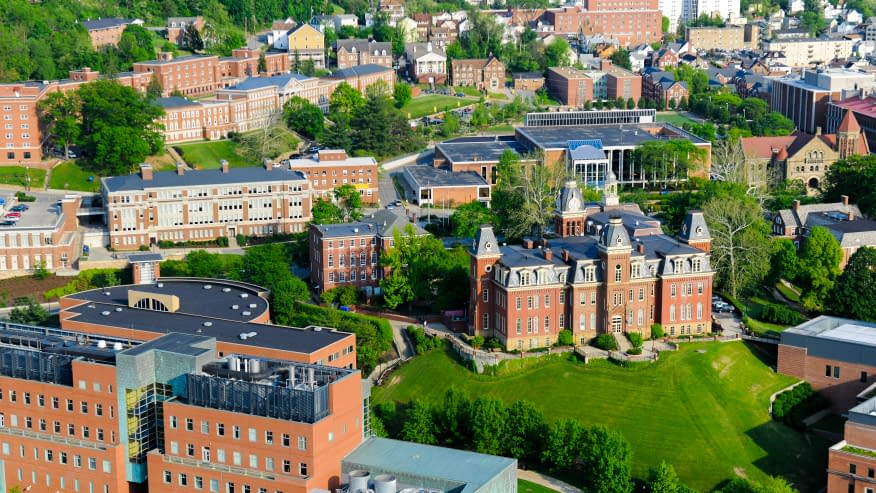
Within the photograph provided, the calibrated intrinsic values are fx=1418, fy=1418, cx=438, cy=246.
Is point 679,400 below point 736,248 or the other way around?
below

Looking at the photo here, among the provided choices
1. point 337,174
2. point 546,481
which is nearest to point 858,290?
point 546,481

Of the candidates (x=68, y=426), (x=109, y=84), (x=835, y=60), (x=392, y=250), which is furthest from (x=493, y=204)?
(x=835, y=60)

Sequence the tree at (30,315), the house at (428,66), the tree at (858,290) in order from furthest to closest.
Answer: the house at (428,66) → the tree at (858,290) → the tree at (30,315)

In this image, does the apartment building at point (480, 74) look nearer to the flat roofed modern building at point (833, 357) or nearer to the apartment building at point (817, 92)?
the apartment building at point (817, 92)

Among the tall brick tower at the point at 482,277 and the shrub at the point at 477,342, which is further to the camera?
the tall brick tower at the point at 482,277

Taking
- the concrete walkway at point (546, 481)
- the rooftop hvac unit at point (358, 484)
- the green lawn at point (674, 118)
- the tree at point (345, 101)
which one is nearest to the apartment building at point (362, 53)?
the tree at point (345, 101)

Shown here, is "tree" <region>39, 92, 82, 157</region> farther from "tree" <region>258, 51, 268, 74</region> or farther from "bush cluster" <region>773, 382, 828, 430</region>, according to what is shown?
"bush cluster" <region>773, 382, 828, 430</region>

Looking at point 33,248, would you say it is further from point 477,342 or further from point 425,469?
point 425,469
